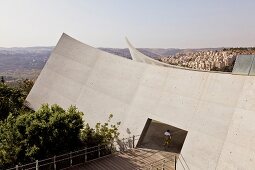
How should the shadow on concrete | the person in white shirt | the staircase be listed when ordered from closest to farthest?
the staircase < the person in white shirt < the shadow on concrete

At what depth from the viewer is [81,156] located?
12.6 metres

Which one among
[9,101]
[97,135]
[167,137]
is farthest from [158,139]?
[9,101]

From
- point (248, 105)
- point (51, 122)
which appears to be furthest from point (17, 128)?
point (248, 105)

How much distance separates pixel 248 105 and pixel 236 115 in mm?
603

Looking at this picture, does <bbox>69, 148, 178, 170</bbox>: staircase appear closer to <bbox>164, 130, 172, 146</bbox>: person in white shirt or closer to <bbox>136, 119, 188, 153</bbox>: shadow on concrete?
<bbox>136, 119, 188, 153</bbox>: shadow on concrete

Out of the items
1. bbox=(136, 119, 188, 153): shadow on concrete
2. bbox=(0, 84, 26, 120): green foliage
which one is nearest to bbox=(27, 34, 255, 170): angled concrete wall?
bbox=(136, 119, 188, 153): shadow on concrete

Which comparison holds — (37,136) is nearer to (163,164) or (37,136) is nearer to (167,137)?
(163,164)

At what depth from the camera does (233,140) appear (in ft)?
35.5

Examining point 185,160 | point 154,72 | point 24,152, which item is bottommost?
point 24,152

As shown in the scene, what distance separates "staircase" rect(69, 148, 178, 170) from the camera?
1199cm

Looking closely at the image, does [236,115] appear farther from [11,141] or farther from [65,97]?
[65,97]

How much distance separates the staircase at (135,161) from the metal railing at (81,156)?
350mm

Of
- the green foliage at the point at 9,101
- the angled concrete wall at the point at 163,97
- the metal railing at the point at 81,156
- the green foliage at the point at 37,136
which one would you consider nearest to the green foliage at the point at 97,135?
the metal railing at the point at 81,156

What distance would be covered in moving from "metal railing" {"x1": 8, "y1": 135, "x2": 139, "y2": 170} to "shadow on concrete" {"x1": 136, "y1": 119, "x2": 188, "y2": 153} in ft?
2.26
